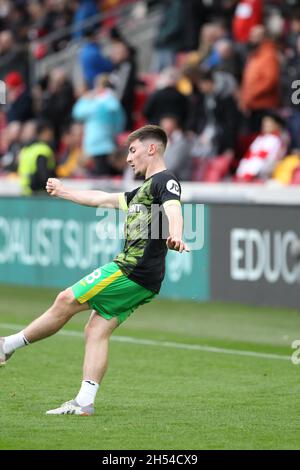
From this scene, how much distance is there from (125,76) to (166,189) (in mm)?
12966

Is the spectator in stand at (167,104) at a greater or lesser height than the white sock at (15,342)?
greater

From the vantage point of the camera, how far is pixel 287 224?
15.5m

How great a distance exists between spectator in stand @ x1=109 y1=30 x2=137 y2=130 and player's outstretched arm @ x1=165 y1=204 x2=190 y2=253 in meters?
13.0

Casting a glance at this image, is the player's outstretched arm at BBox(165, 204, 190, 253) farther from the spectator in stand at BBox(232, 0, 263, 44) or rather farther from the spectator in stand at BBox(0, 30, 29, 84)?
the spectator in stand at BBox(0, 30, 29, 84)

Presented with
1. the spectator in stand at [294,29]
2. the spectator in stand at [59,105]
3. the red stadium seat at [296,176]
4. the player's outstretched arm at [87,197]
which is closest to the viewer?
the player's outstretched arm at [87,197]

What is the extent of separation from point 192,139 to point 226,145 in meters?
0.56

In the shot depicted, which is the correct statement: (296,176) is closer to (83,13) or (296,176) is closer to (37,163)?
(37,163)

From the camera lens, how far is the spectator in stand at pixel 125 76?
835 inches

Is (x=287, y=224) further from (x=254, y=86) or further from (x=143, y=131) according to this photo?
(x=143, y=131)

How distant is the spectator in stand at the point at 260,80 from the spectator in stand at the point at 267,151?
3.50ft

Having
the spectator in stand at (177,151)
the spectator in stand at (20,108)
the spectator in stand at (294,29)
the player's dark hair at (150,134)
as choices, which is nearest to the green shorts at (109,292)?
the player's dark hair at (150,134)

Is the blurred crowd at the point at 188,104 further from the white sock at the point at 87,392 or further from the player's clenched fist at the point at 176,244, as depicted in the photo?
the player's clenched fist at the point at 176,244

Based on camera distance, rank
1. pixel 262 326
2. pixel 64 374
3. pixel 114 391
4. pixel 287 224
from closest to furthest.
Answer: pixel 114 391, pixel 64 374, pixel 262 326, pixel 287 224


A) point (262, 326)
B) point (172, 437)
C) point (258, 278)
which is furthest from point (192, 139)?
point (172, 437)
